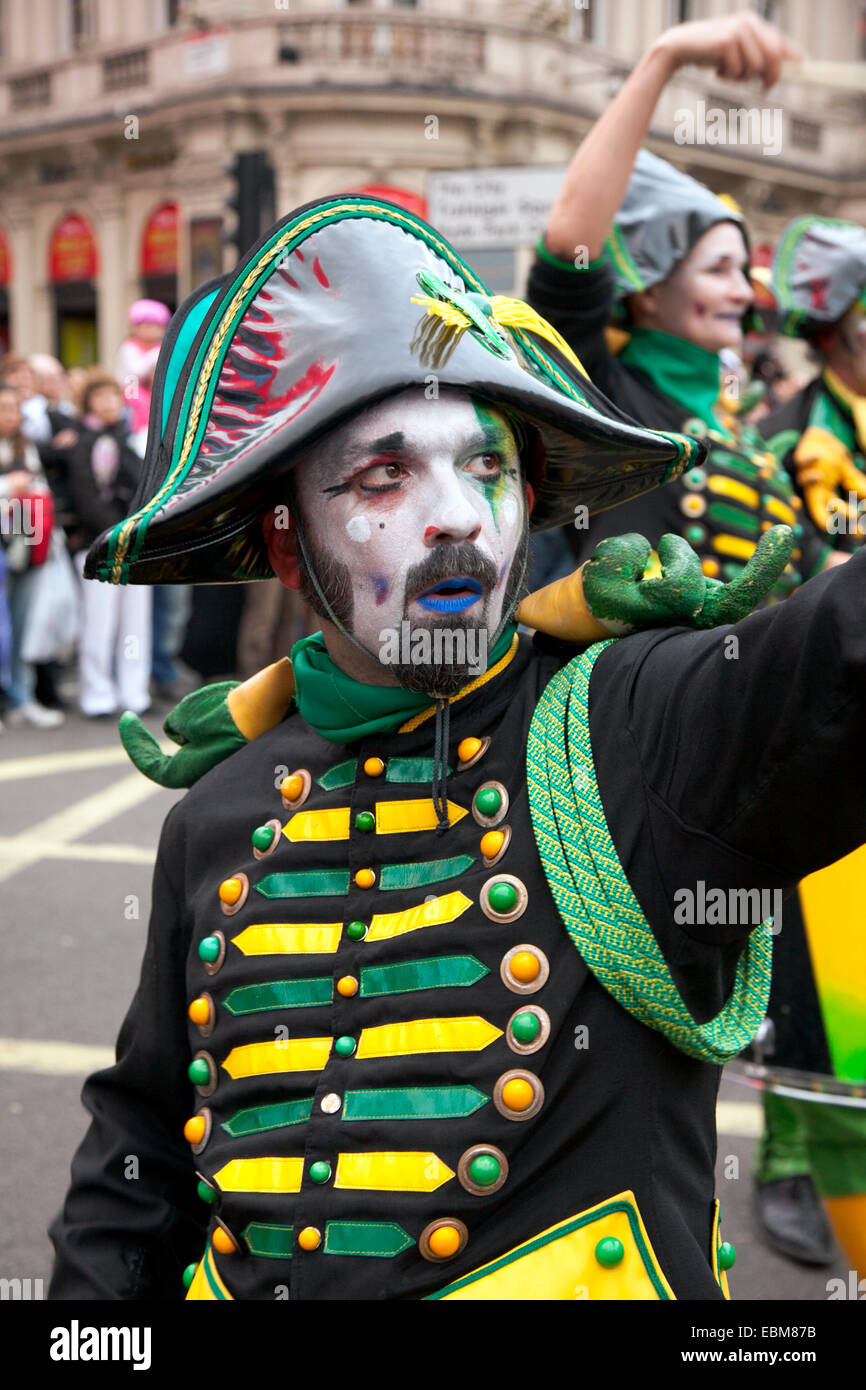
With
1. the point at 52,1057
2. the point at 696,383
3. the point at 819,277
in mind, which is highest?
the point at 819,277

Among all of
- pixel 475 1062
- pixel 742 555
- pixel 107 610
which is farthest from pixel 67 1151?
pixel 107 610

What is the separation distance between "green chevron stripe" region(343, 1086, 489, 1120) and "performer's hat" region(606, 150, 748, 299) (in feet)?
Result: 7.29

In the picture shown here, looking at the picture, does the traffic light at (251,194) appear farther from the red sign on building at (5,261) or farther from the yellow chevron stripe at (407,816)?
the red sign on building at (5,261)

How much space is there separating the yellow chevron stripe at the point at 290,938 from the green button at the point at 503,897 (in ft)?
0.69

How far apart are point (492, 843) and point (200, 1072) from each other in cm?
47

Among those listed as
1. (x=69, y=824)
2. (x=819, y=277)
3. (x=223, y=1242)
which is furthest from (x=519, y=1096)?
(x=69, y=824)

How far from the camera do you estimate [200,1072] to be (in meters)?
1.76

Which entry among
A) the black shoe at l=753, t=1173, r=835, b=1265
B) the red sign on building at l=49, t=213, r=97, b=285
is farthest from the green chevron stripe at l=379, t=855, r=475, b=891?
the red sign on building at l=49, t=213, r=97, b=285

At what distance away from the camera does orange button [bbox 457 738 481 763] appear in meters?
1.66

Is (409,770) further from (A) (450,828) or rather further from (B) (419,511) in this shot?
(B) (419,511)

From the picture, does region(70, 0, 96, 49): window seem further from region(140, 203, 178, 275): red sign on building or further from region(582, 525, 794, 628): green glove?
region(582, 525, 794, 628): green glove

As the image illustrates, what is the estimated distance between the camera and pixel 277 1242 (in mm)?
1611

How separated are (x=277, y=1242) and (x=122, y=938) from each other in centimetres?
402
